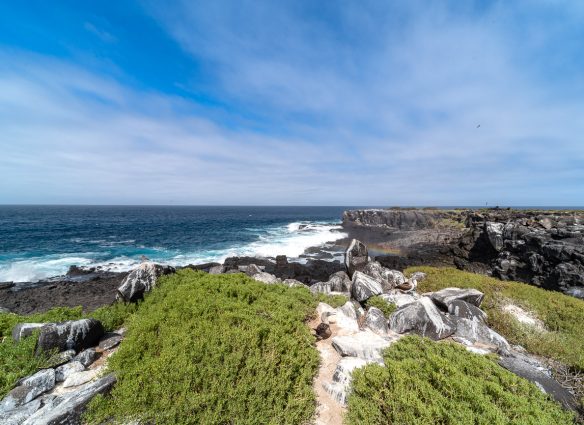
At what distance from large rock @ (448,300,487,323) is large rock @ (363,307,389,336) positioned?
3.67 m

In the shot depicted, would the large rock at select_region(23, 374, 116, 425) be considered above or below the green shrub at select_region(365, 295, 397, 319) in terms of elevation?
above

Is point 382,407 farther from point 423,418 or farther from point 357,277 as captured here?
point 357,277

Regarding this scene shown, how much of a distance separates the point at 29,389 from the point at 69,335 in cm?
192

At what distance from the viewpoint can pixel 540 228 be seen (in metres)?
27.6

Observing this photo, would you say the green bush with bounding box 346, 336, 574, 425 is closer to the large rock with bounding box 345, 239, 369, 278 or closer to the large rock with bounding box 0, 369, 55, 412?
the large rock with bounding box 0, 369, 55, 412

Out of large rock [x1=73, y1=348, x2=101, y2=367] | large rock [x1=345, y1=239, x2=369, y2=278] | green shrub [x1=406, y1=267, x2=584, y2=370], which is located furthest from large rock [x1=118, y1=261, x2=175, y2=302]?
green shrub [x1=406, y1=267, x2=584, y2=370]

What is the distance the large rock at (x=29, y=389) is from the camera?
5.83 meters

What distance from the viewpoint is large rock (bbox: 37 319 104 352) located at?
7.60 meters

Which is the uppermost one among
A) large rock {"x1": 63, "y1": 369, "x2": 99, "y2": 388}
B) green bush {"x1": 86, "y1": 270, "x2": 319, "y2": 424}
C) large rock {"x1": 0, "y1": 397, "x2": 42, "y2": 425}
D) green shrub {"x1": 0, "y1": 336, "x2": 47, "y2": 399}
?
green bush {"x1": 86, "y1": 270, "x2": 319, "y2": 424}

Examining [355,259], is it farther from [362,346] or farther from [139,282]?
[139,282]

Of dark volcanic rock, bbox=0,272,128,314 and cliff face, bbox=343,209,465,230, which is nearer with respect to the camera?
dark volcanic rock, bbox=0,272,128,314

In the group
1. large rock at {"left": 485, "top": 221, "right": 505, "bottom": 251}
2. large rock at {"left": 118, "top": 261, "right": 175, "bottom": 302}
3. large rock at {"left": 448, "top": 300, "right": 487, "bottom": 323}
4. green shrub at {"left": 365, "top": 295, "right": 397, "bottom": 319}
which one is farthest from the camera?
large rock at {"left": 485, "top": 221, "right": 505, "bottom": 251}

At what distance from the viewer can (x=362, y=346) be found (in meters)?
7.24

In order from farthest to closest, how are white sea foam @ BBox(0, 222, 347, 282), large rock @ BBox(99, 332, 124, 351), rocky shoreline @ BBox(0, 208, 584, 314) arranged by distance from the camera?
white sea foam @ BBox(0, 222, 347, 282)
rocky shoreline @ BBox(0, 208, 584, 314)
large rock @ BBox(99, 332, 124, 351)
